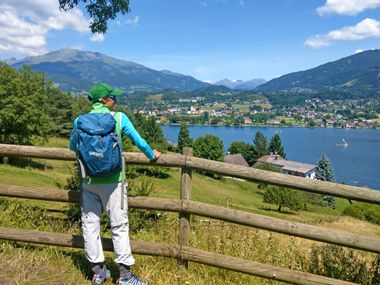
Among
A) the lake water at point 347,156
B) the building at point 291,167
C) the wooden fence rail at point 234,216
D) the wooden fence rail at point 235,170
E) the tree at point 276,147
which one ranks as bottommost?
the lake water at point 347,156

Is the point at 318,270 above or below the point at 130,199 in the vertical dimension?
below

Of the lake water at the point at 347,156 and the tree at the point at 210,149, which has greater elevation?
the tree at the point at 210,149

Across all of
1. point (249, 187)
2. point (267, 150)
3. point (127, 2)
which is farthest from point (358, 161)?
point (127, 2)

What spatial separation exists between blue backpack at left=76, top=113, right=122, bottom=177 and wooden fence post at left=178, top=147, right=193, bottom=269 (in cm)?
102

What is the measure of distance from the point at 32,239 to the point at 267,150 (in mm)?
124416

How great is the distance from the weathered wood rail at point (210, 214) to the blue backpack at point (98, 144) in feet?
2.31

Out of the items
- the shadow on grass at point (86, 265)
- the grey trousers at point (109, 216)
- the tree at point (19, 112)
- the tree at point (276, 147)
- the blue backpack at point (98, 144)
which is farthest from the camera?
the tree at point (276, 147)

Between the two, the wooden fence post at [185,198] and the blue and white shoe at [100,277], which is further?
the wooden fence post at [185,198]

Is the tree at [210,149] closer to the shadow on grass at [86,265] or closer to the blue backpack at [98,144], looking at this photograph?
the shadow on grass at [86,265]

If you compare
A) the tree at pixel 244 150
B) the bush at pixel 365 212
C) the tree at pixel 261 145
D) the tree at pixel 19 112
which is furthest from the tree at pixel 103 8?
the tree at pixel 261 145

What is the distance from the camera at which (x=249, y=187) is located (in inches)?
2874

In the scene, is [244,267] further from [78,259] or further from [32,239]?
[32,239]

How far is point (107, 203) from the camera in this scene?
4824mm

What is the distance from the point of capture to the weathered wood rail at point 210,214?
480 centimetres
